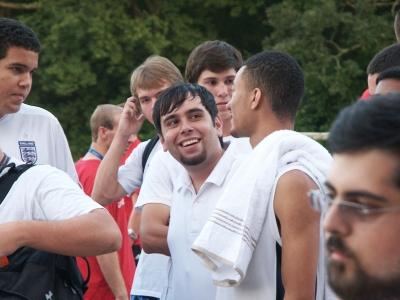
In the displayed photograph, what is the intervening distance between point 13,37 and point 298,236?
208cm

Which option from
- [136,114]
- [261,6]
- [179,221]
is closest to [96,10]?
[261,6]

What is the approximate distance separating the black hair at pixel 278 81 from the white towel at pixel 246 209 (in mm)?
377

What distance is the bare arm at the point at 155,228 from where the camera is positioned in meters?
5.01

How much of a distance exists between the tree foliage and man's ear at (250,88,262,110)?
14503 millimetres

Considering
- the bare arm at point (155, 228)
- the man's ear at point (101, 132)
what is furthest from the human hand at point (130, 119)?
the man's ear at point (101, 132)

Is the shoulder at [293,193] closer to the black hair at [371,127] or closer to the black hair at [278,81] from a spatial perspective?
the black hair at [278,81]

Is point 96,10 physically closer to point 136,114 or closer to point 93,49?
point 93,49

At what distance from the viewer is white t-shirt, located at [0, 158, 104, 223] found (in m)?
4.12

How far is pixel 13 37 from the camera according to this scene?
5.27 metres

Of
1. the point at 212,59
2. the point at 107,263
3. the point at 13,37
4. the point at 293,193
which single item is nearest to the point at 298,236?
the point at 293,193

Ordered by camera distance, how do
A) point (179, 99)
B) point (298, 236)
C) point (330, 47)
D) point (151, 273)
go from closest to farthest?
point (298, 236) → point (179, 99) → point (151, 273) → point (330, 47)

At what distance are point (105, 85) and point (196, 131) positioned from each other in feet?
58.1

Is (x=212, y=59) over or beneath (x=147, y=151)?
over

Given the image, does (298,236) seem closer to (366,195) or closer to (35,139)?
(366,195)
